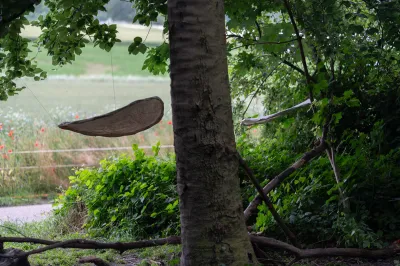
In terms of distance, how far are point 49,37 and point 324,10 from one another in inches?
79.5

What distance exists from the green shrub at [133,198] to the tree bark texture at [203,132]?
202 cm

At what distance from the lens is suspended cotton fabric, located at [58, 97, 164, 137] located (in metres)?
2.73

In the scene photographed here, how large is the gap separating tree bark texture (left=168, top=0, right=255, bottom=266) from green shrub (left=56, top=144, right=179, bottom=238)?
6.61 ft

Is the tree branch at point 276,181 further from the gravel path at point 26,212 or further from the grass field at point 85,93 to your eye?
the grass field at point 85,93

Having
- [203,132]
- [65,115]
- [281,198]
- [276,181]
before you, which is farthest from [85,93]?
[203,132]

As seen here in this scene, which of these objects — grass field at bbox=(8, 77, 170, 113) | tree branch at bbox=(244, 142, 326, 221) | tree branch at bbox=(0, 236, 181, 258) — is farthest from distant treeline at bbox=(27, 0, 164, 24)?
grass field at bbox=(8, 77, 170, 113)

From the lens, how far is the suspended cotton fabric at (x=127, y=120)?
8.97 feet

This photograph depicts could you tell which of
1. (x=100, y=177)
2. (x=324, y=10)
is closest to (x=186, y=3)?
(x=324, y=10)

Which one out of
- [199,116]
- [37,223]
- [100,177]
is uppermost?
[199,116]

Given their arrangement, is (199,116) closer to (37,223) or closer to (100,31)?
(100,31)

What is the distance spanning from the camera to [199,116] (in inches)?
93.3

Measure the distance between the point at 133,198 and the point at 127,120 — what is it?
2.29 m

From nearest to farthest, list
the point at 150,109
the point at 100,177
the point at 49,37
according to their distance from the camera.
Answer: the point at 150,109 → the point at 49,37 → the point at 100,177

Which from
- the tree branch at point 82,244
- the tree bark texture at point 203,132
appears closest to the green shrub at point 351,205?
the tree branch at point 82,244
